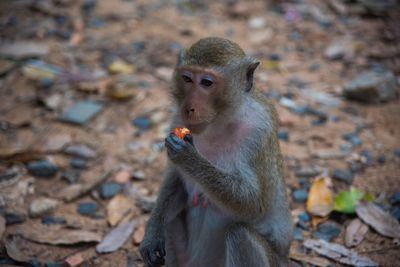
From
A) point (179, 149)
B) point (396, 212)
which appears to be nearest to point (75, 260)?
point (179, 149)

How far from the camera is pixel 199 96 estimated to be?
3.54 metres

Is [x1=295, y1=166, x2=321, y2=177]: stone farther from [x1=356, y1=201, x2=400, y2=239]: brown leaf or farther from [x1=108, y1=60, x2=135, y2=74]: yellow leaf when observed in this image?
[x1=108, y1=60, x2=135, y2=74]: yellow leaf

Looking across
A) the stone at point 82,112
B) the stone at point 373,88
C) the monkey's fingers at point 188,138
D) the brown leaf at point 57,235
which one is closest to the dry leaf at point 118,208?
the brown leaf at point 57,235

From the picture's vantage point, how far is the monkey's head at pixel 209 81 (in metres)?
3.53

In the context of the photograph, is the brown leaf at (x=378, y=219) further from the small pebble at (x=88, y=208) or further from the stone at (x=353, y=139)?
the small pebble at (x=88, y=208)

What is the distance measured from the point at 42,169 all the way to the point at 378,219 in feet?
11.5

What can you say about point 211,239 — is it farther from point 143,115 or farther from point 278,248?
point 143,115

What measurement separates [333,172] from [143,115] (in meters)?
2.45

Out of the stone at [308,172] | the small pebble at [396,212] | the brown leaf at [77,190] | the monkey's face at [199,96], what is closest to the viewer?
the monkey's face at [199,96]

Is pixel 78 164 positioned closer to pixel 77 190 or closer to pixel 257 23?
pixel 77 190

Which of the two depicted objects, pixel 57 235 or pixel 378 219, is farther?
pixel 378 219

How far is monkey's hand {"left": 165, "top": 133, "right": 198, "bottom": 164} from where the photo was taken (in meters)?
3.53

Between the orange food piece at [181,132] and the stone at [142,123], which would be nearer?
the orange food piece at [181,132]

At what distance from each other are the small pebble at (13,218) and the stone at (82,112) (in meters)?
1.68
